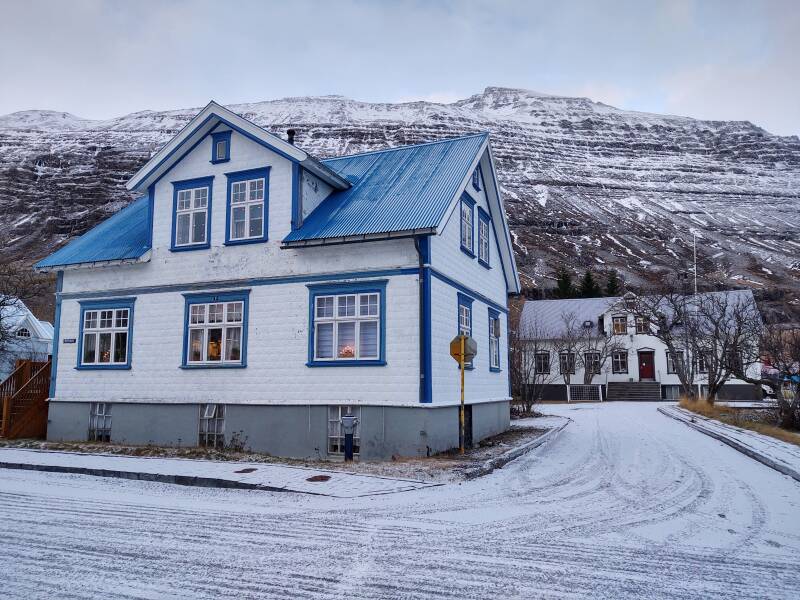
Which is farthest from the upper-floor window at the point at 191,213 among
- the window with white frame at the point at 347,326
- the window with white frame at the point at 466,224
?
the window with white frame at the point at 466,224

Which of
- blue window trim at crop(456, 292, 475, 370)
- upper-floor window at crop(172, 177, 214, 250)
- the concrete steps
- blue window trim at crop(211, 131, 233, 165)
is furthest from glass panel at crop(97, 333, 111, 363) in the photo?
the concrete steps

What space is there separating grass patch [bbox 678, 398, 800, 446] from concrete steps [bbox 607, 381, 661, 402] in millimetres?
14553

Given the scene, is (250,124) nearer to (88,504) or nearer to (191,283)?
(191,283)

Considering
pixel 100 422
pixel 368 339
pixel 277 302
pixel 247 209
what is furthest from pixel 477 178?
pixel 100 422

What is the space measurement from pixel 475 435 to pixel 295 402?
5.39 meters

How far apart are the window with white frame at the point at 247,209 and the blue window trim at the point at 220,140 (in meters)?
0.81

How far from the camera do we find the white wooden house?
14602 mm

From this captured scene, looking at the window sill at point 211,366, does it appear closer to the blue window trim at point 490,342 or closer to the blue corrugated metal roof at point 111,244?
the blue corrugated metal roof at point 111,244

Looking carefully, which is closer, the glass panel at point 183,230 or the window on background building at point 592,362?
the glass panel at point 183,230

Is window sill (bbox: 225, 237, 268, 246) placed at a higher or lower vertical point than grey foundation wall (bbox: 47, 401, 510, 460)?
higher

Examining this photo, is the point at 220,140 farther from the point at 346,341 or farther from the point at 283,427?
the point at 283,427

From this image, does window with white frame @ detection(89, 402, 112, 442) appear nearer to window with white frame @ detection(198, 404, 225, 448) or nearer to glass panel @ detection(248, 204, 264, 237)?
window with white frame @ detection(198, 404, 225, 448)

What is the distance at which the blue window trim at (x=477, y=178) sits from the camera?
19016 mm

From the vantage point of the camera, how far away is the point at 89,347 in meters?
18.4
